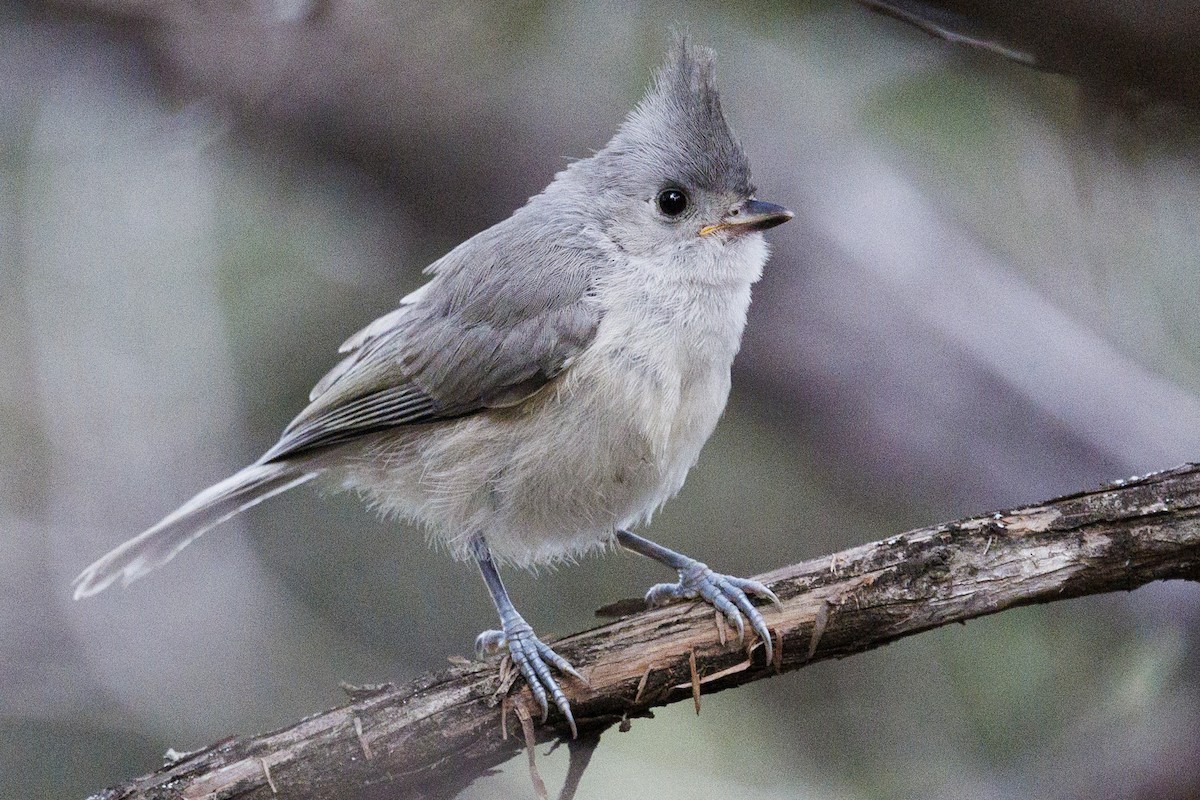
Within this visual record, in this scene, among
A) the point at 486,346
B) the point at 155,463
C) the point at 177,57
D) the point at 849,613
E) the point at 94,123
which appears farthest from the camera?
the point at 155,463

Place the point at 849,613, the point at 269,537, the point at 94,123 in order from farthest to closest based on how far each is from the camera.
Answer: the point at 269,537 < the point at 94,123 < the point at 849,613

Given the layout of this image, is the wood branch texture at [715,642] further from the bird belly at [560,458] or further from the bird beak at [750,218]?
the bird beak at [750,218]

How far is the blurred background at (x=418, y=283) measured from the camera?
268 cm

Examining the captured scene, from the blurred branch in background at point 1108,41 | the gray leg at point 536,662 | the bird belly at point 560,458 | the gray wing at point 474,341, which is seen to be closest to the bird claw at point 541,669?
the gray leg at point 536,662

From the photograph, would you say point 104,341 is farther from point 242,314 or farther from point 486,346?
point 486,346

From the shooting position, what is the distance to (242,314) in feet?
10.5

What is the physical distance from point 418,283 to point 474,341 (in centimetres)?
116

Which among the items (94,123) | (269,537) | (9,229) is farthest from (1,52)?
(269,537)

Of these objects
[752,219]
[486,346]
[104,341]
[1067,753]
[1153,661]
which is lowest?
[1067,753]

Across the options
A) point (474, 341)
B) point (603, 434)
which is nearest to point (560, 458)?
point (603, 434)

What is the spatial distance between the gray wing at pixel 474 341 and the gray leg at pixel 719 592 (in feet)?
1.59

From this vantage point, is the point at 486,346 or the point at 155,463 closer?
the point at 486,346

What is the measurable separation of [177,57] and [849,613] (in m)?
2.13

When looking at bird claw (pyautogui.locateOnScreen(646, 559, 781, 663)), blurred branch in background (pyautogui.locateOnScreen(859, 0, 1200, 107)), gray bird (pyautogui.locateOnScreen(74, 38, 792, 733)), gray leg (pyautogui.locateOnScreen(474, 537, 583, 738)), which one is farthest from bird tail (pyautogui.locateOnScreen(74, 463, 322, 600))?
blurred branch in background (pyautogui.locateOnScreen(859, 0, 1200, 107))
